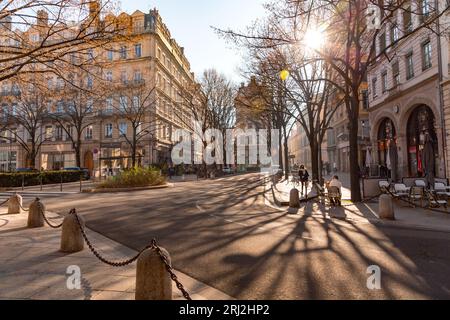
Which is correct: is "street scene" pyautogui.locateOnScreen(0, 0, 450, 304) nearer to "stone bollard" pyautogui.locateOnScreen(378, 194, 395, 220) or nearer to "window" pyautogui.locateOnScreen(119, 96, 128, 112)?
"stone bollard" pyautogui.locateOnScreen(378, 194, 395, 220)

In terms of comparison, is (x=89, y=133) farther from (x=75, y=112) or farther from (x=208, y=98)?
(x=208, y=98)

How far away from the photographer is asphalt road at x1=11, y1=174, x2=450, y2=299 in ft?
14.5

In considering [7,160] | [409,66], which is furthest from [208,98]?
[7,160]

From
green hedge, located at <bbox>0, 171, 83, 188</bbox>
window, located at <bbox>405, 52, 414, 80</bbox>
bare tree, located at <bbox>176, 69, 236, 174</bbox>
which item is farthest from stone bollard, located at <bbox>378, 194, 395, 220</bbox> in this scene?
bare tree, located at <bbox>176, 69, 236, 174</bbox>

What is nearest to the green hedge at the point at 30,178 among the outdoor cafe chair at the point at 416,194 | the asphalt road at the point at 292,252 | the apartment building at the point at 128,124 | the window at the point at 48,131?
the apartment building at the point at 128,124

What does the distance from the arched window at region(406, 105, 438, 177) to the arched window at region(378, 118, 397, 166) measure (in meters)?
2.96

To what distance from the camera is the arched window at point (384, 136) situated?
1101 inches

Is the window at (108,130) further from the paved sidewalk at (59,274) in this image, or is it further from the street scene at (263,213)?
the paved sidewalk at (59,274)

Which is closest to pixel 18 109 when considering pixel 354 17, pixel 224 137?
pixel 224 137

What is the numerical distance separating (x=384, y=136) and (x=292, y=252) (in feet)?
90.2

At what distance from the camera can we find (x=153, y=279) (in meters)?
3.56
